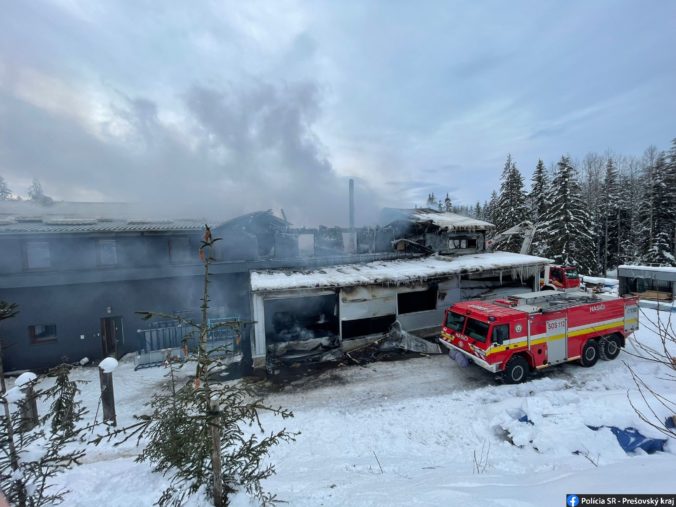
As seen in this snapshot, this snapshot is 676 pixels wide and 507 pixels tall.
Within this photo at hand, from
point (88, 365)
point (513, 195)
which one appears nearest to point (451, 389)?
point (88, 365)

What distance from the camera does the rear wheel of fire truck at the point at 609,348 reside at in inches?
374

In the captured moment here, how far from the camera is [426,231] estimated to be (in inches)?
718

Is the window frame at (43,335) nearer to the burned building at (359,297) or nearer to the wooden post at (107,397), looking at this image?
the wooden post at (107,397)

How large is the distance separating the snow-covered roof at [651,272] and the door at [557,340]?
13.1 metres

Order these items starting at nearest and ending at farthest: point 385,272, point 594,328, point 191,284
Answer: point 594,328
point 385,272
point 191,284

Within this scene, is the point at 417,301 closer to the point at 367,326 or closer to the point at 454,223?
the point at 367,326

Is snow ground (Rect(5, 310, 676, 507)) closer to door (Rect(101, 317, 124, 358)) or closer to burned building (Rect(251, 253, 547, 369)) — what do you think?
burned building (Rect(251, 253, 547, 369))

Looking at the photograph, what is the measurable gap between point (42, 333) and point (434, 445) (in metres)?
15.0

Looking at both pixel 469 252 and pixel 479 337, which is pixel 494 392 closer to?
pixel 479 337

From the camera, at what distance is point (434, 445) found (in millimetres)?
6109

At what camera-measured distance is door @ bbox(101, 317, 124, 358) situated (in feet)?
40.4

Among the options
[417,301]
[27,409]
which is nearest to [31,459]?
[27,409]

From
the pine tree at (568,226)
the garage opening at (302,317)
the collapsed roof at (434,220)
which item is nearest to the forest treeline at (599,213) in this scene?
the pine tree at (568,226)

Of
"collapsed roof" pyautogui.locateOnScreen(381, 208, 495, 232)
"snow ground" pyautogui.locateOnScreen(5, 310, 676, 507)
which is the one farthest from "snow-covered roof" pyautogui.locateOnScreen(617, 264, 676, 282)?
"snow ground" pyautogui.locateOnScreen(5, 310, 676, 507)
